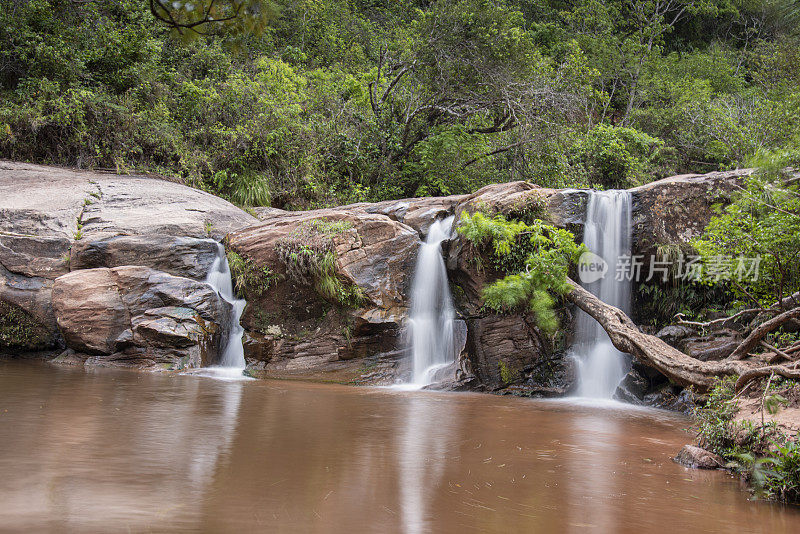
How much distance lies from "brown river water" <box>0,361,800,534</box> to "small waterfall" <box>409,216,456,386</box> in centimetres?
321

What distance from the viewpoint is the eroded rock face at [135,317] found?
34.2 ft

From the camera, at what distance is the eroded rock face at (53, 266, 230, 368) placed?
34.2 feet

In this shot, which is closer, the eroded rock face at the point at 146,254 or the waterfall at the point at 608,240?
the waterfall at the point at 608,240

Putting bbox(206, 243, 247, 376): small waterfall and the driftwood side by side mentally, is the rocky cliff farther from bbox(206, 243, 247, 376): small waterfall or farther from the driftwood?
the driftwood

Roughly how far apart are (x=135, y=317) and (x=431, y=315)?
17.4 feet

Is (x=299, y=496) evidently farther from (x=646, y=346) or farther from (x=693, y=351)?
(x=693, y=351)

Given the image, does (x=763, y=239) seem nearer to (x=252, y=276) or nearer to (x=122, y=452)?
(x=122, y=452)

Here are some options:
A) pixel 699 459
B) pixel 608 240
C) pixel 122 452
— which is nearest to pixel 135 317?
pixel 122 452

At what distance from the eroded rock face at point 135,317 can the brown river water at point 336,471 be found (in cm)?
311

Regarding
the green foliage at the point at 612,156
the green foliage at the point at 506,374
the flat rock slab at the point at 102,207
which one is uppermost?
the green foliage at the point at 612,156

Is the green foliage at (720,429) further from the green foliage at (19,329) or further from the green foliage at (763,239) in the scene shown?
the green foliage at (19,329)

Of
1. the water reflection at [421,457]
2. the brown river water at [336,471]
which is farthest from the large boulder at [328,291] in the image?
the brown river water at [336,471]

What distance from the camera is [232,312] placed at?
1159 cm

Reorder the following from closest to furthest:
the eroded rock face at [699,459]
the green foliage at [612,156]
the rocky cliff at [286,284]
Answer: the eroded rock face at [699,459] < the rocky cliff at [286,284] < the green foliage at [612,156]
